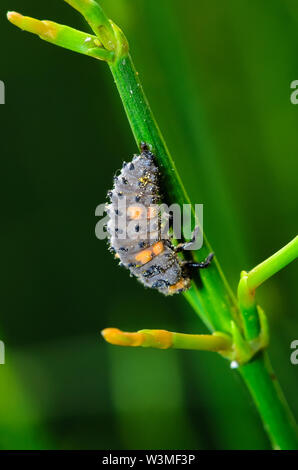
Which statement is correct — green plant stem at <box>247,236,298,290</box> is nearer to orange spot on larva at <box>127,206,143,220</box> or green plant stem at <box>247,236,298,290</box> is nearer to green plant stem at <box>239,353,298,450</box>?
green plant stem at <box>239,353,298,450</box>

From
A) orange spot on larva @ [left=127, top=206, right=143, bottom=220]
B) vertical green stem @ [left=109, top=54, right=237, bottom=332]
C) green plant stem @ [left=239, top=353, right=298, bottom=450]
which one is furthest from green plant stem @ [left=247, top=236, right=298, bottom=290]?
orange spot on larva @ [left=127, top=206, right=143, bottom=220]

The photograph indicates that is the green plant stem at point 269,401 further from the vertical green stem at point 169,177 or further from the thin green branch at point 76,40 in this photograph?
the thin green branch at point 76,40

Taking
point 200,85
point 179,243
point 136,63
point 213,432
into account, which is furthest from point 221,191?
point 213,432

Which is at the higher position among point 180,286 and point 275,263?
point 180,286

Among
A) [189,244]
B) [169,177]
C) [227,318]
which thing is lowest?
[227,318]

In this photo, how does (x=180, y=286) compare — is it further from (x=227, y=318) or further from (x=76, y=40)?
(x=76, y=40)

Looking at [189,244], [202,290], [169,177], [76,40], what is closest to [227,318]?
[202,290]
